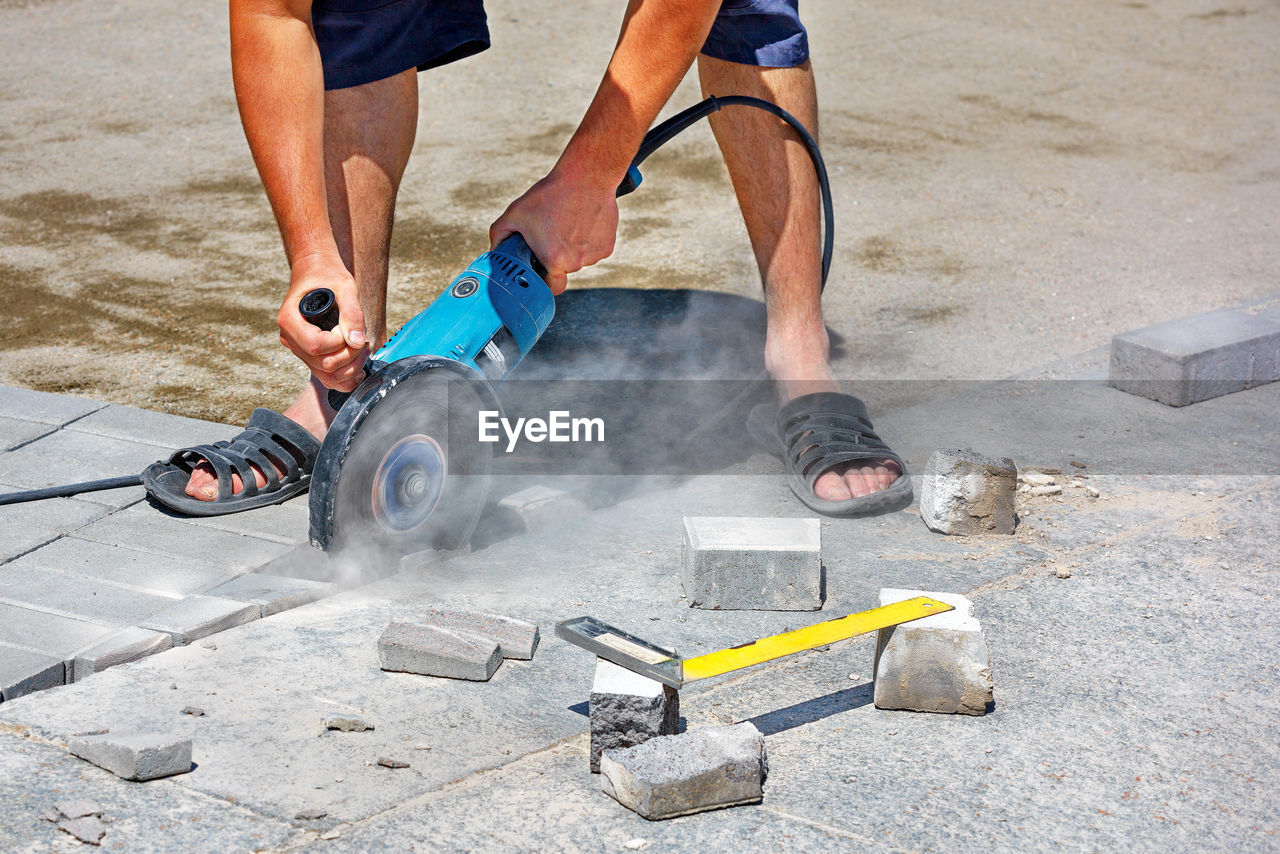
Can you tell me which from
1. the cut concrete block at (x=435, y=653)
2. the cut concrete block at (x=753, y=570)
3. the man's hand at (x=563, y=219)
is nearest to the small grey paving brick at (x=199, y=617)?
the cut concrete block at (x=435, y=653)

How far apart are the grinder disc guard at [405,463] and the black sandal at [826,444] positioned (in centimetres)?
74

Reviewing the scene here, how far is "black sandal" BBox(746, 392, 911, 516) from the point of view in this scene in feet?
9.59

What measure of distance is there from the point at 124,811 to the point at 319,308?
0.97m

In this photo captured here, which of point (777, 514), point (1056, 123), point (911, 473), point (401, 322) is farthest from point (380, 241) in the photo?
point (1056, 123)

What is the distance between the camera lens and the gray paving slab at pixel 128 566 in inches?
100

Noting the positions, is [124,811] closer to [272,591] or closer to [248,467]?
[272,591]

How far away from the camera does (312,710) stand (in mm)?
2137

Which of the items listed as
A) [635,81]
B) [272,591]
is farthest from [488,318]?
[272,591]

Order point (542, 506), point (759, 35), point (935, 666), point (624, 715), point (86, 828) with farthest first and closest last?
point (759, 35)
point (542, 506)
point (935, 666)
point (624, 715)
point (86, 828)

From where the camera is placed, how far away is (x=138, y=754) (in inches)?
74.8

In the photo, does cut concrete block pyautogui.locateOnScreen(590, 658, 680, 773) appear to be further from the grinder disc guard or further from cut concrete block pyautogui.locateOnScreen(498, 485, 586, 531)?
cut concrete block pyautogui.locateOnScreen(498, 485, 586, 531)

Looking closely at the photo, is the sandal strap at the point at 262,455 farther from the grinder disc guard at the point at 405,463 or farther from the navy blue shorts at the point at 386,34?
the navy blue shorts at the point at 386,34

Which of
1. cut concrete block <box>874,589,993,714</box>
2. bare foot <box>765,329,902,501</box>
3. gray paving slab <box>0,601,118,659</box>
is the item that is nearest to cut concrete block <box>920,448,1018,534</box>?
bare foot <box>765,329,902,501</box>

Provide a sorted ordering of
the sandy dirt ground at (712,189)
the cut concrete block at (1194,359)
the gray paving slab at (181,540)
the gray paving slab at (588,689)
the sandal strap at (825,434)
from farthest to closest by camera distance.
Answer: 1. the sandy dirt ground at (712,189)
2. the cut concrete block at (1194,359)
3. the sandal strap at (825,434)
4. the gray paving slab at (181,540)
5. the gray paving slab at (588,689)
